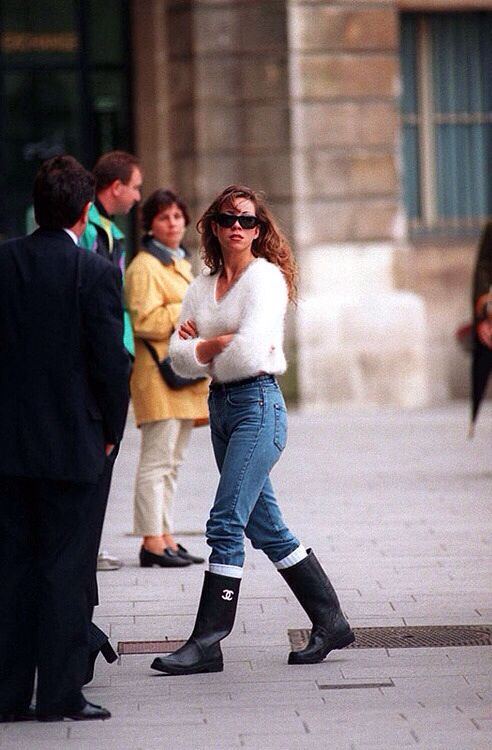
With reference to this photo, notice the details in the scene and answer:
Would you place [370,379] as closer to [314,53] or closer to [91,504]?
[314,53]

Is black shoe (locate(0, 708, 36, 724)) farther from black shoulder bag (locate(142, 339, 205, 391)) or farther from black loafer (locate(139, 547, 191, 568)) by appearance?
black shoulder bag (locate(142, 339, 205, 391))

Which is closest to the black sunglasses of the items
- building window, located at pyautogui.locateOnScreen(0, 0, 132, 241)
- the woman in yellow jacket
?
the woman in yellow jacket

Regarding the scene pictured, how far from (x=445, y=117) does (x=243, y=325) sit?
1182 cm

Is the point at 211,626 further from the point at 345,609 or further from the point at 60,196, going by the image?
the point at 60,196

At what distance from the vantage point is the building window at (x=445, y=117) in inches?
690

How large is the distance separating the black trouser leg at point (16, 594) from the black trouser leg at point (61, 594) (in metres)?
0.07

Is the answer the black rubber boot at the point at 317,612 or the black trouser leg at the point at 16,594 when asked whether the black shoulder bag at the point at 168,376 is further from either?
the black trouser leg at the point at 16,594

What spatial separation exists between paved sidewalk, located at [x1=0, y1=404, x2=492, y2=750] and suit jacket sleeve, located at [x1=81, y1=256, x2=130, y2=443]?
39.9 inches

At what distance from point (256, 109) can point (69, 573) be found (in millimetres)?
11258

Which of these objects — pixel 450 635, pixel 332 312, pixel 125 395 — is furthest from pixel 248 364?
pixel 332 312

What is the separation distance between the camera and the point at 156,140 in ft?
56.1

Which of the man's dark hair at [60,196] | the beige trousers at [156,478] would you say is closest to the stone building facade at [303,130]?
the beige trousers at [156,478]

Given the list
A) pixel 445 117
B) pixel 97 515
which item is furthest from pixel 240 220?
Result: pixel 445 117

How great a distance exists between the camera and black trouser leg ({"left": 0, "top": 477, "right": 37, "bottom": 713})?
18.5 ft
